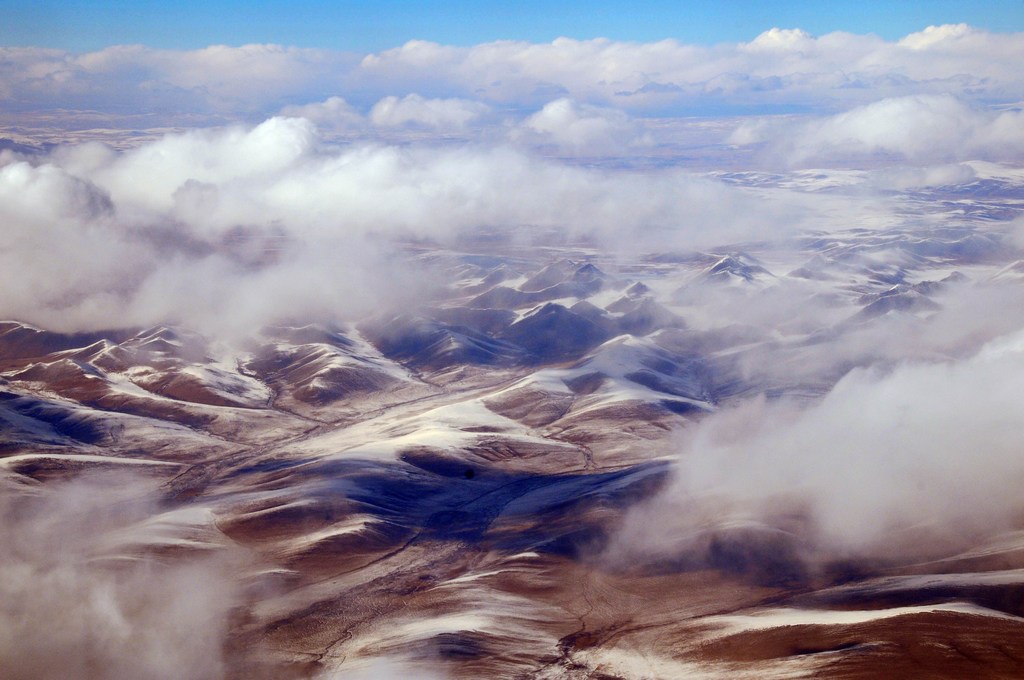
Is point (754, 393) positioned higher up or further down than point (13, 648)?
further down

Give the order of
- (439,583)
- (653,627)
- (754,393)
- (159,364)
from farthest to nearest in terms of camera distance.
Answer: (159,364) < (754,393) < (439,583) < (653,627)

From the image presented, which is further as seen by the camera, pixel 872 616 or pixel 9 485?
pixel 9 485

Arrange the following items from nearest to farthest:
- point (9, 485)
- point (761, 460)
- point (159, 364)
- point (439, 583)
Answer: point (439, 583) < point (9, 485) < point (761, 460) < point (159, 364)

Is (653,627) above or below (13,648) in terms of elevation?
below

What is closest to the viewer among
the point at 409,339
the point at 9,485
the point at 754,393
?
the point at 9,485

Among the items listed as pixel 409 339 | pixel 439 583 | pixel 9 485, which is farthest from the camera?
pixel 409 339

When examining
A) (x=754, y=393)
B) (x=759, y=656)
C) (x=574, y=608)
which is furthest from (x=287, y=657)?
(x=754, y=393)

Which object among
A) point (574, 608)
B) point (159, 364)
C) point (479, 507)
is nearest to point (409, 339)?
point (159, 364)

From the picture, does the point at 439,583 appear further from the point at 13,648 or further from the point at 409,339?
the point at 409,339

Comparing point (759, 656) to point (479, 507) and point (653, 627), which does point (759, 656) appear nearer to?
point (653, 627)
